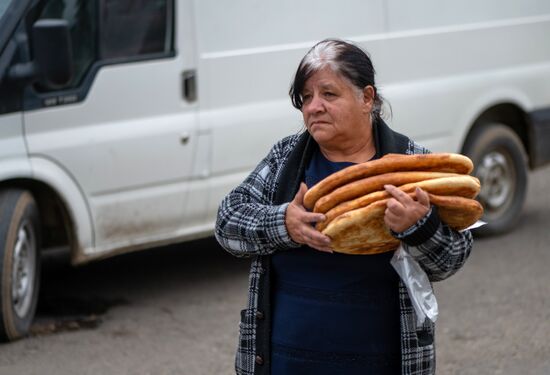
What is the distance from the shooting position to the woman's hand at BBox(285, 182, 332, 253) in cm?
310

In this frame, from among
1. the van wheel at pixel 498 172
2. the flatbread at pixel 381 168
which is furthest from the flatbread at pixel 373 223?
the van wheel at pixel 498 172

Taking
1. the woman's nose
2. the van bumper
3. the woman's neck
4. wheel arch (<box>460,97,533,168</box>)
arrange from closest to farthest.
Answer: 1. the woman's nose
2. the woman's neck
3. wheel arch (<box>460,97,533,168</box>)
4. the van bumper

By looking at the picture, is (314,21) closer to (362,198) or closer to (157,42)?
(157,42)

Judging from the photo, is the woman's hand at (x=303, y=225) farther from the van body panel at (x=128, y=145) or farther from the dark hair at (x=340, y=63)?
the van body panel at (x=128, y=145)

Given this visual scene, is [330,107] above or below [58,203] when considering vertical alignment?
above

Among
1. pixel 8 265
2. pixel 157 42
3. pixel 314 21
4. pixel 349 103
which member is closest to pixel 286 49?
pixel 314 21

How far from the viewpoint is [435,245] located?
10.3 ft

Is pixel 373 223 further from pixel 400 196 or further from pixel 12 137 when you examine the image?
pixel 12 137

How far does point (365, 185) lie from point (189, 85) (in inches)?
158

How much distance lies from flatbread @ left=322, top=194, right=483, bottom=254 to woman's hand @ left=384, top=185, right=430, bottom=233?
1.3 inches

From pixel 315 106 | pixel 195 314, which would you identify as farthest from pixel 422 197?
pixel 195 314

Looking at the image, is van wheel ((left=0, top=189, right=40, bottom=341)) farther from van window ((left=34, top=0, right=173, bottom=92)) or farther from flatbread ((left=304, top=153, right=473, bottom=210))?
flatbread ((left=304, top=153, right=473, bottom=210))

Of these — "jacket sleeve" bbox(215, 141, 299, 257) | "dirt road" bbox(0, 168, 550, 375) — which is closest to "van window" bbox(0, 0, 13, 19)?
"dirt road" bbox(0, 168, 550, 375)

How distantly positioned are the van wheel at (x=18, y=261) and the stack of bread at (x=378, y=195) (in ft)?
11.2
